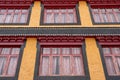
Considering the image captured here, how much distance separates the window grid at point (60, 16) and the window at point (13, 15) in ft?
4.39

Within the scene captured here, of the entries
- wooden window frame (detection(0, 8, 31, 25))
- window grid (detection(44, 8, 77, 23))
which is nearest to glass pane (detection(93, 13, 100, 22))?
window grid (detection(44, 8, 77, 23))

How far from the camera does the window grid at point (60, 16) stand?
10.7 metres

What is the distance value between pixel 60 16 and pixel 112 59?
4235 millimetres

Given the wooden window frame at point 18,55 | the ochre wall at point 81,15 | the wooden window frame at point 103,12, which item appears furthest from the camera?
the wooden window frame at point 103,12

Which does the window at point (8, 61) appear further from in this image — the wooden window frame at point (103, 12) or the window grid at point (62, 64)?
the wooden window frame at point (103, 12)

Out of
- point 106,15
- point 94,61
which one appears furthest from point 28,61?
point 106,15

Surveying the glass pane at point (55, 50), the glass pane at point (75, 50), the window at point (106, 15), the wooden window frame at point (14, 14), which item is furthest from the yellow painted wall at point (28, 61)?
the window at point (106, 15)

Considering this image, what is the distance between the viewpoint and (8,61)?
8.62 meters

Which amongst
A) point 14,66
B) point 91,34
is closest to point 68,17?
point 91,34

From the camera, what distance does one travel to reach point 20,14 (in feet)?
36.6

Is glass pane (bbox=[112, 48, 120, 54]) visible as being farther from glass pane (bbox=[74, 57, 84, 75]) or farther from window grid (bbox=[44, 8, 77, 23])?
window grid (bbox=[44, 8, 77, 23])

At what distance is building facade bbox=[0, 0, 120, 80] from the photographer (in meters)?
8.12

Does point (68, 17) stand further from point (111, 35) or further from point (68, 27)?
point (111, 35)

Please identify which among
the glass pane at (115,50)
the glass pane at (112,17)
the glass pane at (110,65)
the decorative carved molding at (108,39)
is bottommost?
the glass pane at (110,65)
